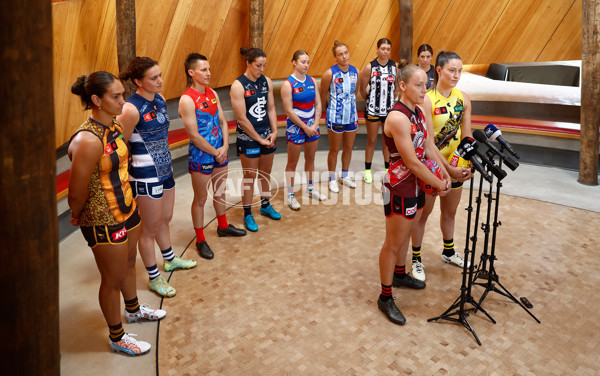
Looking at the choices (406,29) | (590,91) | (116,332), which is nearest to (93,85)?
(116,332)

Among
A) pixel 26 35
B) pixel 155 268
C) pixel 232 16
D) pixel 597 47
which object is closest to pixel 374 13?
pixel 232 16

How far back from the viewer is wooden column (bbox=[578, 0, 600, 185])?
208 inches

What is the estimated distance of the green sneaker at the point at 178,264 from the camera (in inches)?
151

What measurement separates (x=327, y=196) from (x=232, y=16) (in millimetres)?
2681

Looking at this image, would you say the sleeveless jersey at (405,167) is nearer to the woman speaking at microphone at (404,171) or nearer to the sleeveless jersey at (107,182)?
the woman speaking at microphone at (404,171)

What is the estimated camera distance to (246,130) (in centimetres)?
436

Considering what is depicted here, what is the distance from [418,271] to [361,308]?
24.5 inches

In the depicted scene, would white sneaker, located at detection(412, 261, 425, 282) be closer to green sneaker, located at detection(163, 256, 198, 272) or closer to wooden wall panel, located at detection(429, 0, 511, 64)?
green sneaker, located at detection(163, 256, 198, 272)

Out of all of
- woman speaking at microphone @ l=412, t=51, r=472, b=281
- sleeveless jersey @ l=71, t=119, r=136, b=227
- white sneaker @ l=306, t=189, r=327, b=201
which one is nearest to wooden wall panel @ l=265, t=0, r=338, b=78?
white sneaker @ l=306, t=189, r=327, b=201

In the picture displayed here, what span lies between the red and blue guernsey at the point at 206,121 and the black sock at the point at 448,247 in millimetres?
1956

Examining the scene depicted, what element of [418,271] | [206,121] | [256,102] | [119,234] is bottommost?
[418,271]

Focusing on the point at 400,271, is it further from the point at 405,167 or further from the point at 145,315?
the point at 145,315

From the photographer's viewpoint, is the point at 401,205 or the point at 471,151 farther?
the point at 401,205

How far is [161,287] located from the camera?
350 centimetres
